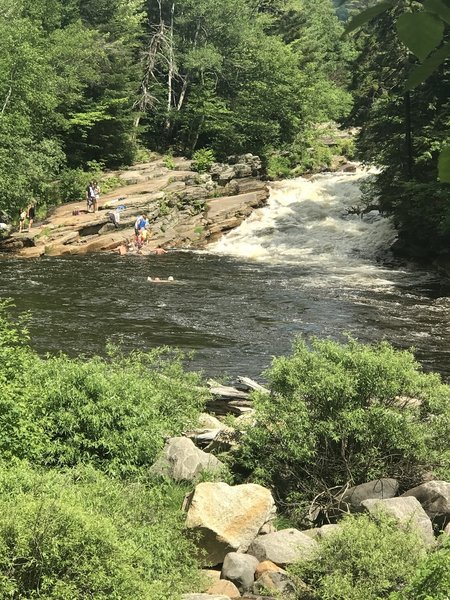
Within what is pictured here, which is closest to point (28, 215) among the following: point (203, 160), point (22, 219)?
point (22, 219)

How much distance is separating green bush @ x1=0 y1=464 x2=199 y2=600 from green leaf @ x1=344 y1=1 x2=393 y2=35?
378 cm

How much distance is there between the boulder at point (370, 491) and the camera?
6758 millimetres

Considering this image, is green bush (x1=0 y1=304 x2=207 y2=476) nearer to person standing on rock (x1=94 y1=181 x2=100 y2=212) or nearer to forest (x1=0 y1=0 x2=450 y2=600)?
forest (x1=0 y1=0 x2=450 y2=600)

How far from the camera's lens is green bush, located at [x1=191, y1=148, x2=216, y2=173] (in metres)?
37.8

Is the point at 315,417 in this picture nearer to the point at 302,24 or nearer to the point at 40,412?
the point at 40,412

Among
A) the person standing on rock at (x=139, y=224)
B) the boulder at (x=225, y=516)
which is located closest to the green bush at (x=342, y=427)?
the boulder at (x=225, y=516)

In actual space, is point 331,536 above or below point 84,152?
below

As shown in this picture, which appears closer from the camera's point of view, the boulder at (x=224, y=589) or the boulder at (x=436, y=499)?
the boulder at (x=224, y=589)

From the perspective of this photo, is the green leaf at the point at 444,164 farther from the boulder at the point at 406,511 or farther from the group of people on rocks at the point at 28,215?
the group of people on rocks at the point at 28,215

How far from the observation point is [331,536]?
218 inches

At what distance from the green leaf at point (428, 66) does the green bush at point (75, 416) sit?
5784mm

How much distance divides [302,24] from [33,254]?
38894 mm

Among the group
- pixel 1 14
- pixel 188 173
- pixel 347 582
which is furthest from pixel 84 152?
pixel 347 582

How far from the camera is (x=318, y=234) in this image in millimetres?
29547
